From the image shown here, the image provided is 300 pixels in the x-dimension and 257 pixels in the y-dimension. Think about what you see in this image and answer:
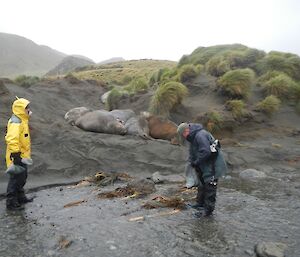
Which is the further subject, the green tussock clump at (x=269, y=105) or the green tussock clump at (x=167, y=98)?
the green tussock clump at (x=269, y=105)

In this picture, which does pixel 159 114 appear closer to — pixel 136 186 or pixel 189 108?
pixel 189 108

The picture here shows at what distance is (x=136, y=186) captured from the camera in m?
9.06

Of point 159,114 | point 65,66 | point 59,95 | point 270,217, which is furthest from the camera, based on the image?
point 65,66

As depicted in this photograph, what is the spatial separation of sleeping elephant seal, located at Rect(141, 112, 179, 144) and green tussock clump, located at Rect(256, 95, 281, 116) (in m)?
3.79

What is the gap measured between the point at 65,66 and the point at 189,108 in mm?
50942

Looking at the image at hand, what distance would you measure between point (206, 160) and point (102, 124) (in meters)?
6.98

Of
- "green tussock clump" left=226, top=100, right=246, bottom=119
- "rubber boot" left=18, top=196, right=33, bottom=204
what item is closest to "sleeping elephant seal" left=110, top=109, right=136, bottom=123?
"green tussock clump" left=226, top=100, right=246, bottom=119

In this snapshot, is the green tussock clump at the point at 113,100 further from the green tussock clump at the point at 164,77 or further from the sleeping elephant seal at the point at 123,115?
the sleeping elephant seal at the point at 123,115

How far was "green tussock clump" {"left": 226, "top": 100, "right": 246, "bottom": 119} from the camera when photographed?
15078 millimetres

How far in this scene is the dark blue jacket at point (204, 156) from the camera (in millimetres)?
6953

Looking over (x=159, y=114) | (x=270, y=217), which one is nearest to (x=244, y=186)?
(x=270, y=217)

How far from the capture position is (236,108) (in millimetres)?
15266

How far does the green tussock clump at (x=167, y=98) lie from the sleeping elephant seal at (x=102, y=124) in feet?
6.88

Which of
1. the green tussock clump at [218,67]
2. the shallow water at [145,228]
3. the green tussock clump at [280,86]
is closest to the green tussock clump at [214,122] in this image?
the green tussock clump at [280,86]
